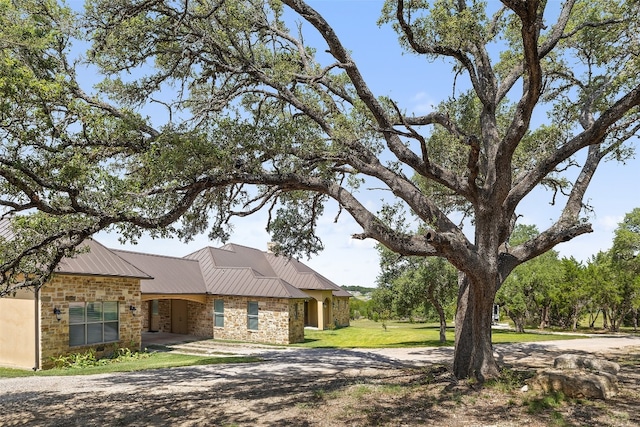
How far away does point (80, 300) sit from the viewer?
16.4 m

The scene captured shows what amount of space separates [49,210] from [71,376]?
285 inches

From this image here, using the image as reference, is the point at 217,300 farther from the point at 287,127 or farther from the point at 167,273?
the point at 287,127

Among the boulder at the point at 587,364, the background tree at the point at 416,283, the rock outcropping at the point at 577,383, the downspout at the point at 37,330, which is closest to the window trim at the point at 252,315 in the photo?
the background tree at the point at 416,283

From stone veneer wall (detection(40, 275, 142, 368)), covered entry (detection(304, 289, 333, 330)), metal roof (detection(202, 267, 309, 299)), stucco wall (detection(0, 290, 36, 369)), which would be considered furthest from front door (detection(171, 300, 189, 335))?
stucco wall (detection(0, 290, 36, 369))

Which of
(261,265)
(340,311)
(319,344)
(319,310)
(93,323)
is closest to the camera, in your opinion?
(93,323)

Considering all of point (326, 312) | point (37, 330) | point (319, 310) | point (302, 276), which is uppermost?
point (302, 276)

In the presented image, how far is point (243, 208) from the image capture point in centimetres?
1107

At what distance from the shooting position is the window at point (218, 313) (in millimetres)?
24856

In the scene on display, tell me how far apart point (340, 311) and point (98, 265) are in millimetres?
20803

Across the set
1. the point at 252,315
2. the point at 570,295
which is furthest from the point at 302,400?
the point at 570,295

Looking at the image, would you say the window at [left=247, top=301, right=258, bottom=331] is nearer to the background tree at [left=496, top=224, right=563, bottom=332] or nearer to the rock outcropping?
the background tree at [left=496, top=224, right=563, bottom=332]

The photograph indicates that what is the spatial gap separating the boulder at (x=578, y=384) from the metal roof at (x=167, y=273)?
55.9 feet

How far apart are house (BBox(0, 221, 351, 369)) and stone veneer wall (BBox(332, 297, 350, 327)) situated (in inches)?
2.8

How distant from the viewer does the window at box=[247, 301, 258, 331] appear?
937 inches
